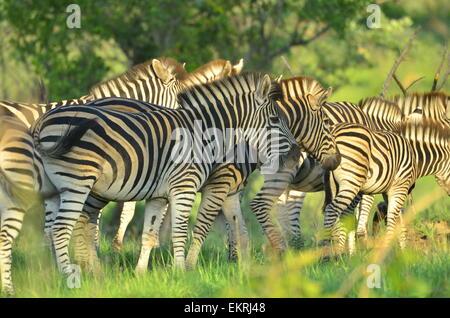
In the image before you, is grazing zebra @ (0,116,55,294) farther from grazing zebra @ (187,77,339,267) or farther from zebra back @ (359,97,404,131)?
zebra back @ (359,97,404,131)

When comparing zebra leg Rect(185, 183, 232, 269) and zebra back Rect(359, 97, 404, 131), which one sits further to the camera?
zebra back Rect(359, 97, 404, 131)

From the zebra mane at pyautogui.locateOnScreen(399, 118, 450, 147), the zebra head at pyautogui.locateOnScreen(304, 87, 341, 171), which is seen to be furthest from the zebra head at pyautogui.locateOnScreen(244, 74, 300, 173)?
the zebra mane at pyautogui.locateOnScreen(399, 118, 450, 147)

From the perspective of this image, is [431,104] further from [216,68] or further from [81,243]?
[81,243]

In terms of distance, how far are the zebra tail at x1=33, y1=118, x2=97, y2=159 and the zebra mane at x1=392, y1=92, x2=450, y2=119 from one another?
5564mm

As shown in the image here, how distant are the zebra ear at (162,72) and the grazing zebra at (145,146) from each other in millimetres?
2473

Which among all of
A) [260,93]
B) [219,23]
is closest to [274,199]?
[260,93]

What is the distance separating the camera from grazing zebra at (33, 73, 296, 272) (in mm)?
7176

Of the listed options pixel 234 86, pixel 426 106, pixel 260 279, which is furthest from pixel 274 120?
pixel 426 106

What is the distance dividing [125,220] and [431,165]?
3662 mm

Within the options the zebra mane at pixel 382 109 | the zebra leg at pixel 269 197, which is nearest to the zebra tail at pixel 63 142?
the zebra leg at pixel 269 197

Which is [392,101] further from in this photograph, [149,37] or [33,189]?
[149,37]

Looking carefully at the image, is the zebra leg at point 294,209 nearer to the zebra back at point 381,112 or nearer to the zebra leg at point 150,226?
the zebra back at point 381,112

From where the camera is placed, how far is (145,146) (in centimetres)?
777
